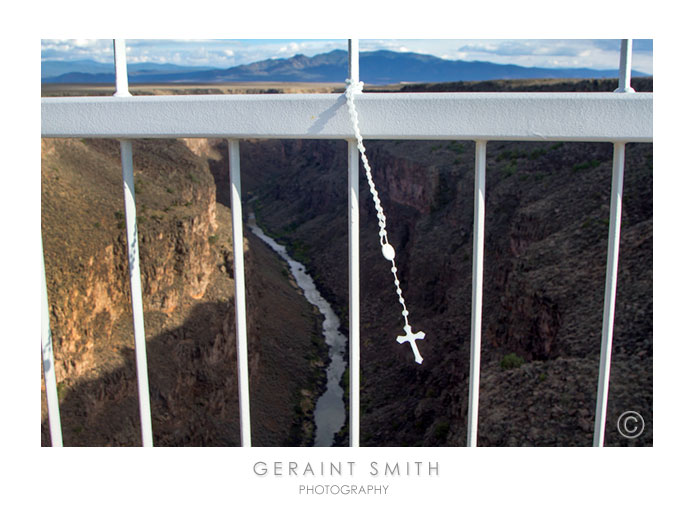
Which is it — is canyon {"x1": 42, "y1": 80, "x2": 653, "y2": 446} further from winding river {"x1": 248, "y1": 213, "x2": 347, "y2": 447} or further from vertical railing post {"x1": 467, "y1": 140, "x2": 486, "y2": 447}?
vertical railing post {"x1": 467, "y1": 140, "x2": 486, "y2": 447}

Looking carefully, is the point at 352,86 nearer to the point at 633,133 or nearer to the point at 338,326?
the point at 633,133

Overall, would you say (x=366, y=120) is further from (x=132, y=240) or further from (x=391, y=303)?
(x=391, y=303)

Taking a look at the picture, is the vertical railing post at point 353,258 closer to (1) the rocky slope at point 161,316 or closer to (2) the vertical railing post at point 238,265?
(2) the vertical railing post at point 238,265

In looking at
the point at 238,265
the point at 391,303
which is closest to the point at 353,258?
the point at 238,265

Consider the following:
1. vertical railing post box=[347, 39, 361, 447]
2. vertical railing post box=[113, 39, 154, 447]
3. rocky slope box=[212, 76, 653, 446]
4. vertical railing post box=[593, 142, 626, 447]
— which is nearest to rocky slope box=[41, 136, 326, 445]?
rocky slope box=[212, 76, 653, 446]

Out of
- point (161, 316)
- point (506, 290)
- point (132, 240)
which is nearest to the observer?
point (132, 240)
